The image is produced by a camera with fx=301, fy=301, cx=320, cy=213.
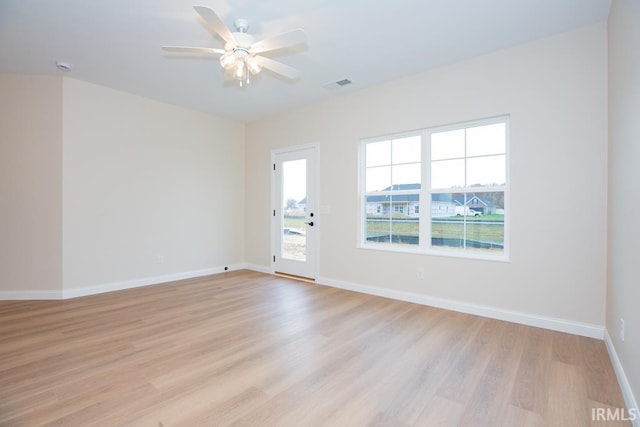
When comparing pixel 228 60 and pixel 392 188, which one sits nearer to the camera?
pixel 228 60

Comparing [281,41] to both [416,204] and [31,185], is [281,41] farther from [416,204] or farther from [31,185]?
[31,185]

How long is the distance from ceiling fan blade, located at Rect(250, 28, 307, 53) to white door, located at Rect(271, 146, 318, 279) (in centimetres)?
237

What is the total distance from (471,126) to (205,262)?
4617mm

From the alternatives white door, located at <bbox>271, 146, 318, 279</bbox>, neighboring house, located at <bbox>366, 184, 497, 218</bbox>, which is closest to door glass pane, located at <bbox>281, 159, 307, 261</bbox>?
white door, located at <bbox>271, 146, 318, 279</bbox>

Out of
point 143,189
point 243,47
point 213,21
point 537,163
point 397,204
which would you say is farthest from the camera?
point 143,189

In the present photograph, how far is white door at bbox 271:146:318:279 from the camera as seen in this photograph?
4891 mm

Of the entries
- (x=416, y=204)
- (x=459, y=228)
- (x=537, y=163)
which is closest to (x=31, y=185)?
(x=416, y=204)

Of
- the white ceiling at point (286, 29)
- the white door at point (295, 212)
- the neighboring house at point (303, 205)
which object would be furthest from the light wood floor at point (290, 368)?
the white ceiling at point (286, 29)

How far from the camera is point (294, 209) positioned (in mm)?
5207

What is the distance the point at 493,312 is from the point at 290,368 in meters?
2.27

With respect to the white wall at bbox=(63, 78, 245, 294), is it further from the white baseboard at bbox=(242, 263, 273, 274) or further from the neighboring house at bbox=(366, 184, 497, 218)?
the neighboring house at bbox=(366, 184, 497, 218)

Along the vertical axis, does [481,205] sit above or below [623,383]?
above

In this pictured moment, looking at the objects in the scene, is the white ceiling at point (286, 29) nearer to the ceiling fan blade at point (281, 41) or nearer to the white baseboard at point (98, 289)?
the ceiling fan blade at point (281, 41)

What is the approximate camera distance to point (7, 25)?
2.80m
